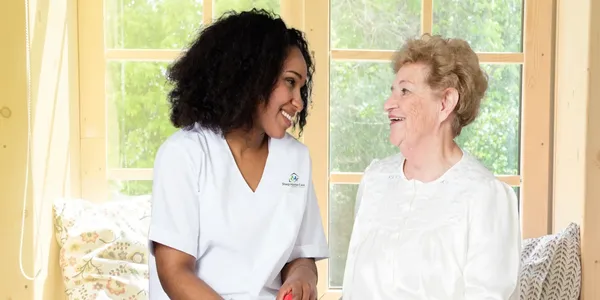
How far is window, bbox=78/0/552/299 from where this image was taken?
105 inches

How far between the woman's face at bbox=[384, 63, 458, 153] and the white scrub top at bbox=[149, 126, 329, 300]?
0.31 metres

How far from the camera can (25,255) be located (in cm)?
228

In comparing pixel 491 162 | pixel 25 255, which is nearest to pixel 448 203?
pixel 491 162

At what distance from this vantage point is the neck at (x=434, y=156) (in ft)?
5.83

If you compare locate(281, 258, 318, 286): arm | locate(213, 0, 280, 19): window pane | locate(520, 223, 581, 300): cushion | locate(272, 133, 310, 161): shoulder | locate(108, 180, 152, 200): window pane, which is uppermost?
locate(213, 0, 280, 19): window pane

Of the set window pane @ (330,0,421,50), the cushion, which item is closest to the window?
Result: window pane @ (330,0,421,50)

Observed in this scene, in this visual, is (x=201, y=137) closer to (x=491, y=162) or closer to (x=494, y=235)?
(x=494, y=235)

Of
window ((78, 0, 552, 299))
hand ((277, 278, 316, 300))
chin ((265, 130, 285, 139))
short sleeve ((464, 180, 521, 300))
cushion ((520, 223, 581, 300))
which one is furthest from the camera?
window ((78, 0, 552, 299))

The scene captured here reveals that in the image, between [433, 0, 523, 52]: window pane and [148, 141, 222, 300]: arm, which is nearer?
[148, 141, 222, 300]: arm

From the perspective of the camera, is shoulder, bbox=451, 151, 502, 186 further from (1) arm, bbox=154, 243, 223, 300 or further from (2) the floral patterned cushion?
(2) the floral patterned cushion

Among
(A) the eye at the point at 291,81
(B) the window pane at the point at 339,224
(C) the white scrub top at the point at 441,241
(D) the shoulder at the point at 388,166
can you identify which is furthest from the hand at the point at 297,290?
(B) the window pane at the point at 339,224

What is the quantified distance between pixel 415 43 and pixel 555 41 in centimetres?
105

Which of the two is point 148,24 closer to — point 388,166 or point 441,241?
point 388,166

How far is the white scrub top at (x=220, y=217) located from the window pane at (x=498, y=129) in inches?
42.2
